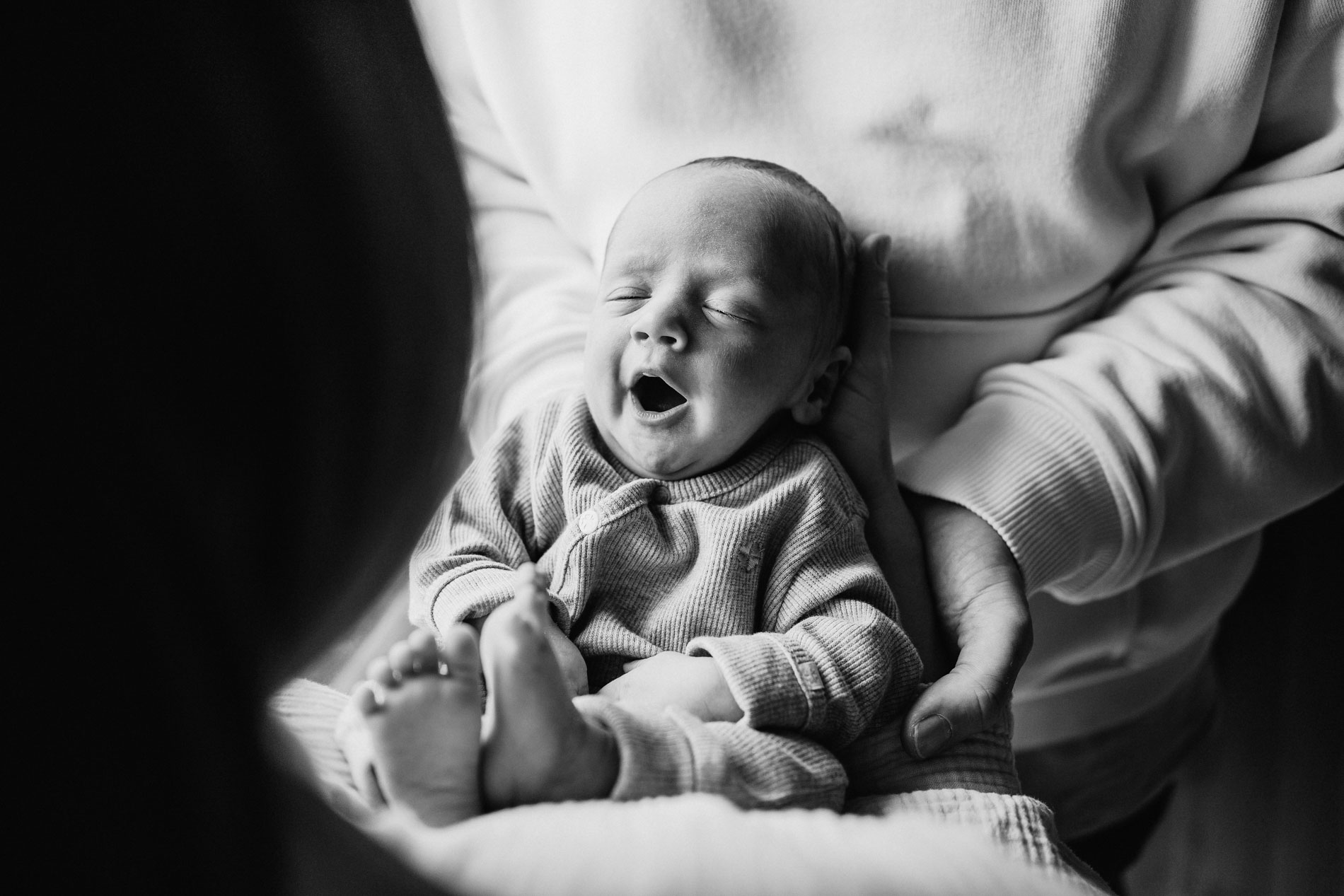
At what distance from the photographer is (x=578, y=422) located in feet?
2.71

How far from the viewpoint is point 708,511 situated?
2.56 ft

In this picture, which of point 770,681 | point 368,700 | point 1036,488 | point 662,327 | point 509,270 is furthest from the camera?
point 509,270

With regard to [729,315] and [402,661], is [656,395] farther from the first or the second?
[402,661]

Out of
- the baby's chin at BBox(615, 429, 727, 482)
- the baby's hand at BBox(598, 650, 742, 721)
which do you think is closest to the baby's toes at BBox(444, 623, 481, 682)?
the baby's hand at BBox(598, 650, 742, 721)

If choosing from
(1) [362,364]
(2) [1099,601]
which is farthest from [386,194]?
(2) [1099,601]

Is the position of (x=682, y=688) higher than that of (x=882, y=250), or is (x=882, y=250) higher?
(x=882, y=250)

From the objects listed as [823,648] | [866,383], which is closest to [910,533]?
[866,383]

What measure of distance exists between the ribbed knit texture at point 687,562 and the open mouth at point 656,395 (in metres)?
0.05

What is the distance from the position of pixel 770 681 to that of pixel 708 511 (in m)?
0.16

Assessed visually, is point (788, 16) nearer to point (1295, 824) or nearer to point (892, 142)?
point (892, 142)

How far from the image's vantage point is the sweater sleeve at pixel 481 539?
2.40 ft

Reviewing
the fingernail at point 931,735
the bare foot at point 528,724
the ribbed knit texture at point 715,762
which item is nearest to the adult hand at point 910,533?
the fingernail at point 931,735

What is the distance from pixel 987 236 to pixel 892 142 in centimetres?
11

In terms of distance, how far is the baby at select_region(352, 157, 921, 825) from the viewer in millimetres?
669
